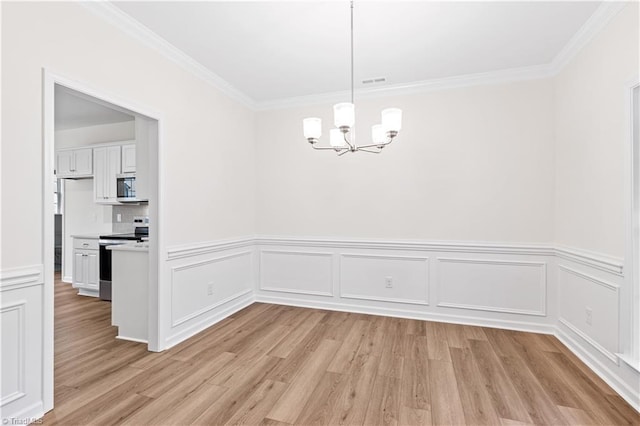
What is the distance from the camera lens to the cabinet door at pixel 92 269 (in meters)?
4.79

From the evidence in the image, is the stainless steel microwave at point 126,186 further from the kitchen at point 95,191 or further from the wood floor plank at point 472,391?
the wood floor plank at point 472,391

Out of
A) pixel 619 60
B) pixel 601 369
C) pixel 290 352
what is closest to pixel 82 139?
pixel 290 352

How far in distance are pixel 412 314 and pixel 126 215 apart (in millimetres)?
4985

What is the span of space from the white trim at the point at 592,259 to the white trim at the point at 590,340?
24.2 inches

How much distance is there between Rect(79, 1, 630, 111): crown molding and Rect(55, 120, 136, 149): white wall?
2489 mm

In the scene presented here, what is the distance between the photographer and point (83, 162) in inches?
208

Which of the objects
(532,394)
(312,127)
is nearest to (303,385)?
(532,394)

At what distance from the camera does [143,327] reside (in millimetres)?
3057

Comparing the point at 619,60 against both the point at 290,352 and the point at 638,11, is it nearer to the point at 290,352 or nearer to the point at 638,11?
the point at 638,11

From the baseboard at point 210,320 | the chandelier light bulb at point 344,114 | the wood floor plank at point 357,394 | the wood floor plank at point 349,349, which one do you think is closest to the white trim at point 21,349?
the baseboard at point 210,320

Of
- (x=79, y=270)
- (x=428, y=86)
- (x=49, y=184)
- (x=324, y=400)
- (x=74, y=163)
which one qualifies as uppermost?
(x=428, y=86)

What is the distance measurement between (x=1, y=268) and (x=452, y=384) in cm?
304

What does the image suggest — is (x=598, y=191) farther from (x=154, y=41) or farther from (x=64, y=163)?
(x=64, y=163)

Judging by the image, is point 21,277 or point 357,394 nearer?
point 21,277
